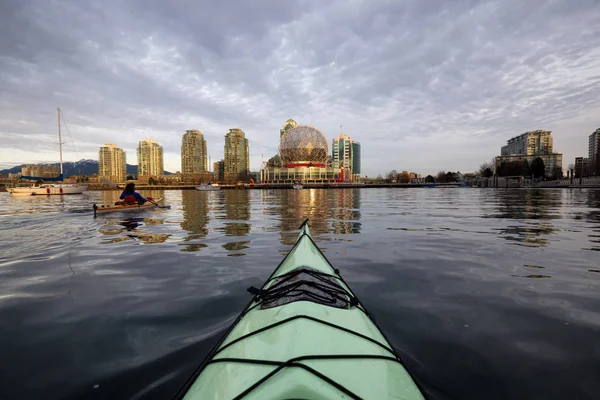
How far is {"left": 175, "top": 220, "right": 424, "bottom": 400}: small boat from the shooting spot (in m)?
1.92

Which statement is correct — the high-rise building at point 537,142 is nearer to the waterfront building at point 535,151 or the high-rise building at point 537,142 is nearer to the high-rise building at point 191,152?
the waterfront building at point 535,151

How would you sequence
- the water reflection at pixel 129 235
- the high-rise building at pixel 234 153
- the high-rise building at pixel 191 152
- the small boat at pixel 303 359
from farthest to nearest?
the high-rise building at pixel 234 153
the high-rise building at pixel 191 152
the water reflection at pixel 129 235
the small boat at pixel 303 359

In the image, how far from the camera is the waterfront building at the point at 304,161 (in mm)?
117062

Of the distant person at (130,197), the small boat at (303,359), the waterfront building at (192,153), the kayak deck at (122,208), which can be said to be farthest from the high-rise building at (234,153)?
the small boat at (303,359)

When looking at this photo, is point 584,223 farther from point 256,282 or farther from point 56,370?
point 56,370

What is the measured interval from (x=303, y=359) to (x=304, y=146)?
116 metres

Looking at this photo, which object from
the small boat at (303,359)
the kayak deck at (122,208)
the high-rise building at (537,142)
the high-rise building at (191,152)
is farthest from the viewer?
the high-rise building at (191,152)

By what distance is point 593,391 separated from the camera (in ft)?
9.21

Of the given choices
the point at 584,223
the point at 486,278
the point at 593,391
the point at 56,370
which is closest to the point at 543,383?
the point at 593,391

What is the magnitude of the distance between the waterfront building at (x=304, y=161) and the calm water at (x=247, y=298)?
110 m

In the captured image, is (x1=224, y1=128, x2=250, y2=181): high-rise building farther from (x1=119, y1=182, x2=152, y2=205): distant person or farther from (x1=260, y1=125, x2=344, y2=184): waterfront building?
(x1=119, y1=182, x2=152, y2=205): distant person

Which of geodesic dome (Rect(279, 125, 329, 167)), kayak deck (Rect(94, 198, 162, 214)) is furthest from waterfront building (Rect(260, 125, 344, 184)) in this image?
kayak deck (Rect(94, 198, 162, 214))

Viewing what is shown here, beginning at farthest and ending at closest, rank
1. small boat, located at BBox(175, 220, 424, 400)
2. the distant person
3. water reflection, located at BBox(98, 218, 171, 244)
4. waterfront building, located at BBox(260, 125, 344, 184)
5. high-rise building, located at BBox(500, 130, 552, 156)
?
high-rise building, located at BBox(500, 130, 552, 156) → waterfront building, located at BBox(260, 125, 344, 184) → the distant person → water reflection, located at BBox(98, 218, 171, 244) → small boat, located at BBox(175, 220, 424, 400)

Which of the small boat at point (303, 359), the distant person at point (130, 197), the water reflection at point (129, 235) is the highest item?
the distant person at point (130, 197)
